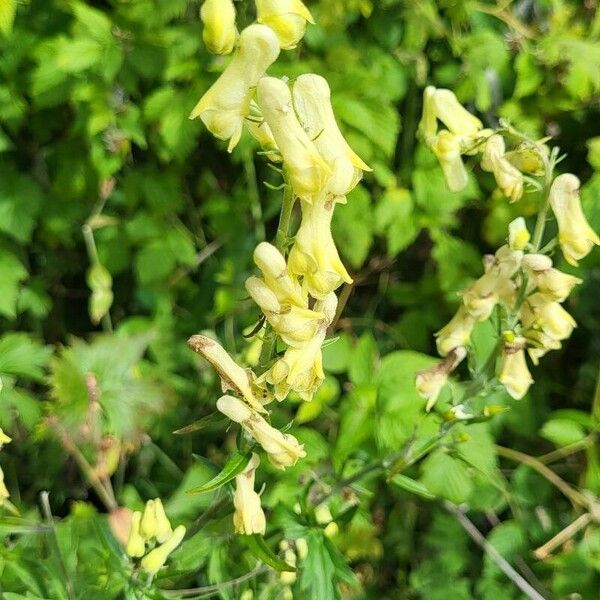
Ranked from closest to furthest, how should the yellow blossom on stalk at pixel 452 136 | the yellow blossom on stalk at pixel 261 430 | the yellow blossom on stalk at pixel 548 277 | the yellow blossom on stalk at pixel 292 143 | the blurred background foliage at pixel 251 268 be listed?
the yellow blossom on stalk at pixel 292 143, the yellow blossom on stalk at pixel 261 430, the yellow blossom on stalk at pixel 548 277, the yellow blossom on stalk at pixel 452 136, the blurred background foliage at pixel 251 268

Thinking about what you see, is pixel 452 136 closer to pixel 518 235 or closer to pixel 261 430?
pixel 518 235

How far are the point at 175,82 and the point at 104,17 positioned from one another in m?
0.19

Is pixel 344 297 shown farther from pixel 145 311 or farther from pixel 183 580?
pixel 183 580

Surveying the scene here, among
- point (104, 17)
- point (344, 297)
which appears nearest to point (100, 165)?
point (104, 17)

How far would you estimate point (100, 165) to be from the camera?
1.46 meters

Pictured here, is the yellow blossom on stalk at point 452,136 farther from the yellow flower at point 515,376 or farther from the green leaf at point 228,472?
the green leaf at point 228,472

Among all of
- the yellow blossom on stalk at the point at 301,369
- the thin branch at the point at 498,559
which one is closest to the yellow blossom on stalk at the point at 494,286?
the yellow blossom on stalk at the point at 301,369

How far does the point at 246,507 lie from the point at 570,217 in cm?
47

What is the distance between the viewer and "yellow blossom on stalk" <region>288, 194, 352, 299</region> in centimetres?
66

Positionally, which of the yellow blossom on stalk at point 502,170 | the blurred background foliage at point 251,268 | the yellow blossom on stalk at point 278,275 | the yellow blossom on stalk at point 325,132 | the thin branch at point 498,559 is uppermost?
the yellow blossom on stalk at point 325,132

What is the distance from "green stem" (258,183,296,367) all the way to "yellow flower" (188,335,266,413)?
2cm

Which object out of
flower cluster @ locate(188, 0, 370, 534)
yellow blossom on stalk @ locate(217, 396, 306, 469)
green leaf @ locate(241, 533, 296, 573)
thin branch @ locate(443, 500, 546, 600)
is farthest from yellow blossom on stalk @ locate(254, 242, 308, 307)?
→ thin branch @ locate(443, 500, 546, 600)

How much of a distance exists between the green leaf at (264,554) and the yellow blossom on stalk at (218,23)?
471 mm

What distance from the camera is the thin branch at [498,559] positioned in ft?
4.52
